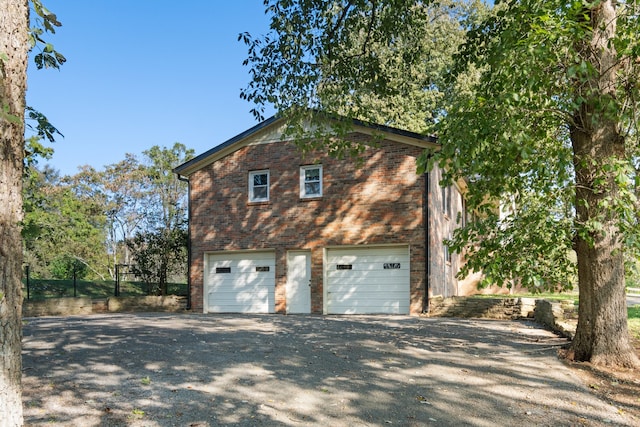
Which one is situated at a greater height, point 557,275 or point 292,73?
point 292,73

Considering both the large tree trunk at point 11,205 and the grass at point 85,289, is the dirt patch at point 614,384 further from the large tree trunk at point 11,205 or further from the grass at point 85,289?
the grass at point 85,289

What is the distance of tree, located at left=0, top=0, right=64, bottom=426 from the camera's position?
3322mm

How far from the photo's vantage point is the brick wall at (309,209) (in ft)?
49.7

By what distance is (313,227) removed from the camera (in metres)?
16.1

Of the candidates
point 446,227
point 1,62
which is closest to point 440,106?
point 446,227

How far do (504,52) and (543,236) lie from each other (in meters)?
2.40

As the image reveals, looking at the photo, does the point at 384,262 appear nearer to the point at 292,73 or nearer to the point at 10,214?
the point at 292,73

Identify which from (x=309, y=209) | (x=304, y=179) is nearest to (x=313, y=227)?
(x=309, y=209)

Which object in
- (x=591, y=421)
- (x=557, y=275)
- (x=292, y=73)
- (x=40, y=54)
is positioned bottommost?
(x=591, y=421)

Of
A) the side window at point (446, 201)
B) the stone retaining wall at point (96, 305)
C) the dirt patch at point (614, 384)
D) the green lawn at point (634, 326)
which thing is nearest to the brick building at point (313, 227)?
the side window at point (446, 201)

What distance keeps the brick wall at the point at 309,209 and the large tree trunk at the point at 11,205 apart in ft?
36.2

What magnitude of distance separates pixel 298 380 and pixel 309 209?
403 inches

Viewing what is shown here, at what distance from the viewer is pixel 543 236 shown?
6844 mm

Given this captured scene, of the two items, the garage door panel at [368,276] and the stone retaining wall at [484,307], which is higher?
the garage door panel at [368,276]
